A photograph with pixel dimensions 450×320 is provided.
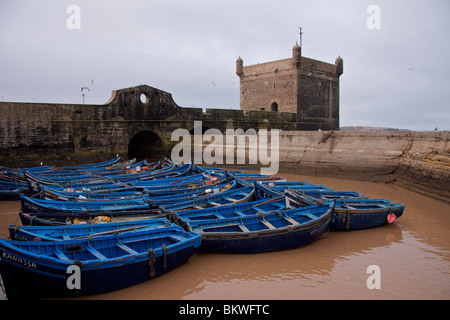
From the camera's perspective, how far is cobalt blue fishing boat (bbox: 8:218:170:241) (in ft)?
20.6

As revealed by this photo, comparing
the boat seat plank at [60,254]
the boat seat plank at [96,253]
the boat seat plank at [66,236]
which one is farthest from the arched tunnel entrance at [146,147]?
the boat seat plank at [60,254]

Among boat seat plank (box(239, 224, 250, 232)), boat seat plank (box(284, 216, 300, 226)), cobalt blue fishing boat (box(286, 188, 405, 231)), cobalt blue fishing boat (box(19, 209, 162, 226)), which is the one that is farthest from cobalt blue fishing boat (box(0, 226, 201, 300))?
cobalt blue fishing boat (box(286, 188, 405, 231))

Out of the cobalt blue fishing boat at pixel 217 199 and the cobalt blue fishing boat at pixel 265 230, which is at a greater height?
the cobalt blue fishing boat at pixel 217 199

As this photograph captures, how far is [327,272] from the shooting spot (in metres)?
6.74

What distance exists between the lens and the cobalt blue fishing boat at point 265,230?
7.25 meters

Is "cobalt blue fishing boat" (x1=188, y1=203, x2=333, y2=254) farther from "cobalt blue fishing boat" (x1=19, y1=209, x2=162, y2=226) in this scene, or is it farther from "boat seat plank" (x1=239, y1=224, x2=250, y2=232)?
"cobalt blue fishing boat" (x1=19, y1=209, x2=162, y2=226)

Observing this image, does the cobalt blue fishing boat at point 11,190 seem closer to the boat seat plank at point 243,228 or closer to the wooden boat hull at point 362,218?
the boat seat plank at point 243,228

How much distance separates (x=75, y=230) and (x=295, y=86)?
26803 millimetres

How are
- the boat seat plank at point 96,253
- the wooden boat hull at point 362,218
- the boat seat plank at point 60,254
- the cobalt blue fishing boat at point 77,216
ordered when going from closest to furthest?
the boat seat plank at point 60,254 < the boat seat plank at point 96,253 < the cobalt blue fishing boat at point 77,216 < the wooden boat hull at point 362,218

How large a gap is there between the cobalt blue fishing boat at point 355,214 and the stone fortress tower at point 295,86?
2238 cm

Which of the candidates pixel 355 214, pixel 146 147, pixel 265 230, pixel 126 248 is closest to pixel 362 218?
pixel 355 214
